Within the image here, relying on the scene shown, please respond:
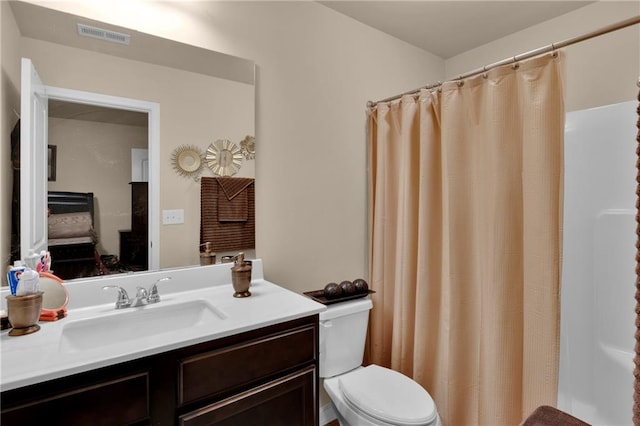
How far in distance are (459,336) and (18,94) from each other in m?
2.18

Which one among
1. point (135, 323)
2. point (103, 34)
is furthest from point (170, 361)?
point (103, 34)

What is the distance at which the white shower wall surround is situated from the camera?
1604 mm

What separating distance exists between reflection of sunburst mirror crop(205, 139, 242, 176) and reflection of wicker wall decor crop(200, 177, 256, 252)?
0.04 metres

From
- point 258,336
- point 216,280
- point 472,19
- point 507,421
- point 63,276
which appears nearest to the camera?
point 258,336

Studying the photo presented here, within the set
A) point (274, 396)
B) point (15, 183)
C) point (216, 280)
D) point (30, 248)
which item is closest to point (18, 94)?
point (15, 183)

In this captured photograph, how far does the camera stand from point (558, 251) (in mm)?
1358

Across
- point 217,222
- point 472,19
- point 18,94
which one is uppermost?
point 472,19

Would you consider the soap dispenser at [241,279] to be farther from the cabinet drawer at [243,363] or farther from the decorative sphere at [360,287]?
the decorative sphere at [360,287]

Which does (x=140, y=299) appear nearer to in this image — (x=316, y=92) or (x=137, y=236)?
(x=137, y=236)

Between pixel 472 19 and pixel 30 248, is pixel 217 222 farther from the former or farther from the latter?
pixel 472 19

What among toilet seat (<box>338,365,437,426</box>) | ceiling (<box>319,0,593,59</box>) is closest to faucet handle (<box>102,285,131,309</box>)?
toilet seat (<box>338,365,437,426</box>)

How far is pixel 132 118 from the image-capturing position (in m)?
1.42

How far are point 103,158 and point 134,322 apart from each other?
69 centimetres

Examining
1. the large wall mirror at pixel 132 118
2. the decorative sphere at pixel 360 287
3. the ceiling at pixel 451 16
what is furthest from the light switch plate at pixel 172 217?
the ceiling at pixel 451 16
